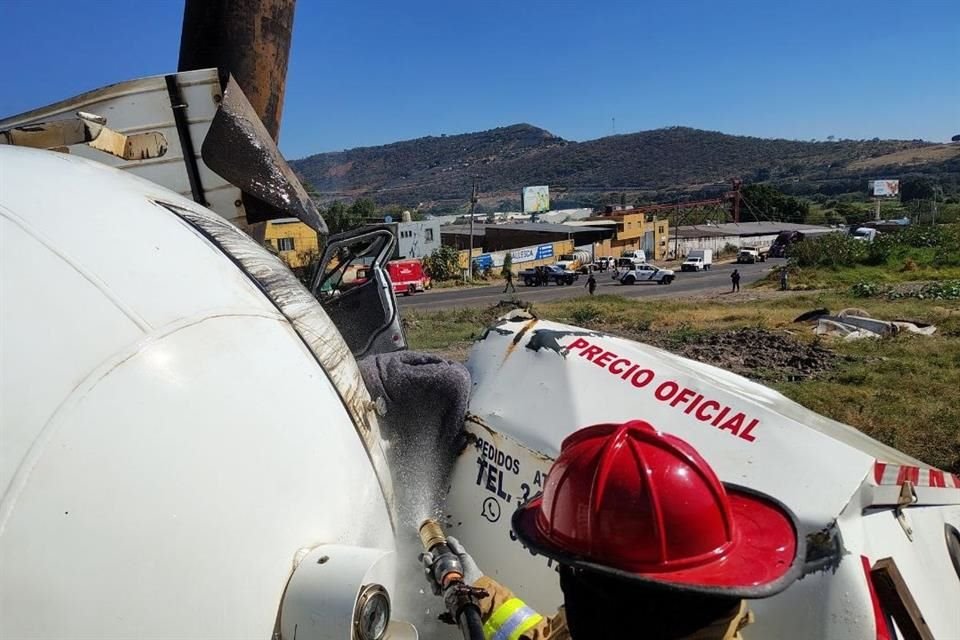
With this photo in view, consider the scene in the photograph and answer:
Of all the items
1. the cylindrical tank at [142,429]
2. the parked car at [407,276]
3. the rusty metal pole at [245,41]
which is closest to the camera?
the cylindrical tank at [142,429]

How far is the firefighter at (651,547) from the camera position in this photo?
1.25 meters

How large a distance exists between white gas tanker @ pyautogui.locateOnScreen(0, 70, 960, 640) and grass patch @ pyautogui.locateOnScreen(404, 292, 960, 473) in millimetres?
5249

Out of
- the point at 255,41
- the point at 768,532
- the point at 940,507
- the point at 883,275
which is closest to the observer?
the point at 768,532

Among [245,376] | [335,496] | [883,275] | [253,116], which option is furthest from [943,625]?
[883,275]

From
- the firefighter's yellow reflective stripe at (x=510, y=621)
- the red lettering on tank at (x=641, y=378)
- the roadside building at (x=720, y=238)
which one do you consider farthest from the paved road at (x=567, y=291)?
the firefighter's yellow reflective stripe at (x=510, y=621)

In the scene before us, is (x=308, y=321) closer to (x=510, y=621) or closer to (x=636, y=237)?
(x=510, y=621)

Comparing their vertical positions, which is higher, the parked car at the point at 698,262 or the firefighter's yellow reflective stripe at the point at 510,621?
the firefighter's yellow reflective stripe at the point at 510,621

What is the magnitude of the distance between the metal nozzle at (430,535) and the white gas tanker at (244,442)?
0.29 ft

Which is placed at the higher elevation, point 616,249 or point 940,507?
point 940,507

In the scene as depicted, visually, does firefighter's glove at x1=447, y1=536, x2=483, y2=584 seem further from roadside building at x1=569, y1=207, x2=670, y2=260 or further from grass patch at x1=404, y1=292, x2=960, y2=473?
roadside building at x1=569, y1=207, x2=670, y2=260

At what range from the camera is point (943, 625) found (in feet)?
7.32

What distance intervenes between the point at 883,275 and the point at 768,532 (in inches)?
1406

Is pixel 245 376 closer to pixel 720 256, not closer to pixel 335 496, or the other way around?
pixel 335 496

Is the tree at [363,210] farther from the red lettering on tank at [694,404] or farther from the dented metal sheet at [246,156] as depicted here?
the red lettering on tank at [694,404]
